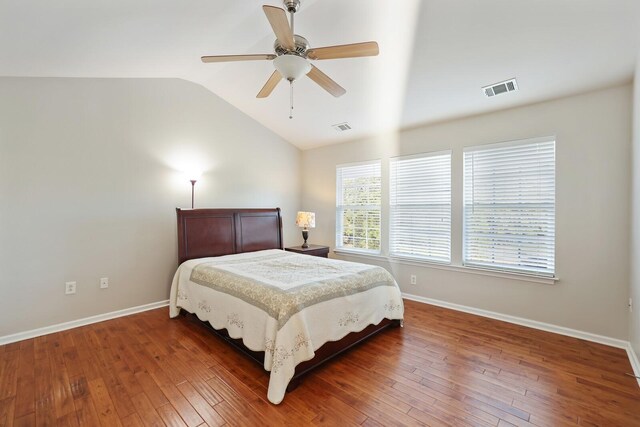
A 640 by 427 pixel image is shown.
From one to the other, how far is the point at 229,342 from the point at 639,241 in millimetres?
3395

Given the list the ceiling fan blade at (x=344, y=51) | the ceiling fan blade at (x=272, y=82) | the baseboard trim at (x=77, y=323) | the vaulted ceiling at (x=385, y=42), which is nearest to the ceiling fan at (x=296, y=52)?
the ceiling fan blade at (x=344, y=51)

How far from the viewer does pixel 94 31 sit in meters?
2.17

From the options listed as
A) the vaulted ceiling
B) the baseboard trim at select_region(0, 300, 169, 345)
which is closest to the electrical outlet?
the baseboard trim at select_region(0, 300, 169, 345)

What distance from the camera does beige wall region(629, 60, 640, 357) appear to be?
7.37 feet

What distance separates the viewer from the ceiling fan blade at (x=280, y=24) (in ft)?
5.27

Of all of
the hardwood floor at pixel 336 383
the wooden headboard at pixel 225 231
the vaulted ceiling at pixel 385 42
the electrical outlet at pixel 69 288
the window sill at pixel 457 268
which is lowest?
the hardwood floor at pixel 336 383

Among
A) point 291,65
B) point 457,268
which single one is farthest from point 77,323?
point 457,268

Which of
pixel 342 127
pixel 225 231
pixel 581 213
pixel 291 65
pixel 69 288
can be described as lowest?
pixel 69 288

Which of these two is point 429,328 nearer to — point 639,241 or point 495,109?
point 639,241

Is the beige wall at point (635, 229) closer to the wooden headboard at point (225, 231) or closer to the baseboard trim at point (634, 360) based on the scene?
the baseboard trim at point (634, 360)

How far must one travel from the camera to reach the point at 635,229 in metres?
2.38

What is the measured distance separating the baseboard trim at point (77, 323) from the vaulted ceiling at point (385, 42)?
240 centimetres

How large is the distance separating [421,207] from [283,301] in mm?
2596

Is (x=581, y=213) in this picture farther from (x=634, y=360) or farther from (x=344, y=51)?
(x=344, y=51)
